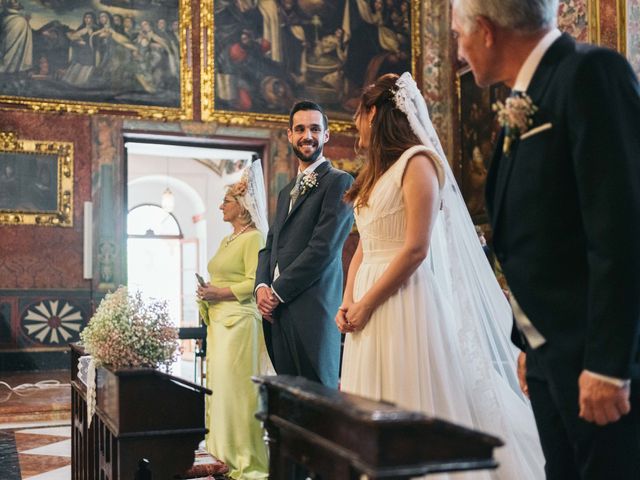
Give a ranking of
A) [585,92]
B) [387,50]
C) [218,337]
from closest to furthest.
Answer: [585,92] < [218,337] < [387,50]

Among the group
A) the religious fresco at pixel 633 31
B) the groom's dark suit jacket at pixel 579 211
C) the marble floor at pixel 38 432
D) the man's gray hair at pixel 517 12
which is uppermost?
the religious fresco at pixel 633 31

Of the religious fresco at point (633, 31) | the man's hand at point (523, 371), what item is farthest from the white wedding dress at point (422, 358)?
the religious fresco at point (633, 31)

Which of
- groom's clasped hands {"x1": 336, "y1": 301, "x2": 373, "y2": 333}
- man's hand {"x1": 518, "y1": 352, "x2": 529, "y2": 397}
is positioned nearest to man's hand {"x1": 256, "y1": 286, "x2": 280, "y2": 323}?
groom's clasped hands {"x1": 336, "y1": 301, "x2": 373, "y2": 333}

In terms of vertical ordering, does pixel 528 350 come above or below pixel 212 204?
below

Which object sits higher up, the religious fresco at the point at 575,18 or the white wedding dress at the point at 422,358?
the religious fresco at the point at 575,18

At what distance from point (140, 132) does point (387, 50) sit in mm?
4372

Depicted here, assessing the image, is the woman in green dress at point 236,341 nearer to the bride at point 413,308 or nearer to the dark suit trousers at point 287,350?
the dark suit trousers at point 287,350

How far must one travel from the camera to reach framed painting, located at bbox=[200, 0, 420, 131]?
12625 mm

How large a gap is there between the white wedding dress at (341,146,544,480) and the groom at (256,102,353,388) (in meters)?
0.93

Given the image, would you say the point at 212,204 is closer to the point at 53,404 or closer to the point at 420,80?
the point at 420,80

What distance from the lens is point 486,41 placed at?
2123 mm

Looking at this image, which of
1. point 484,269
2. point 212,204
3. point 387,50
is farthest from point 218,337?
point 212,204

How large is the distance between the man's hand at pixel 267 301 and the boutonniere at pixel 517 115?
8.61 ft

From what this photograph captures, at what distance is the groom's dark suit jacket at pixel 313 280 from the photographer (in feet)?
14.7
